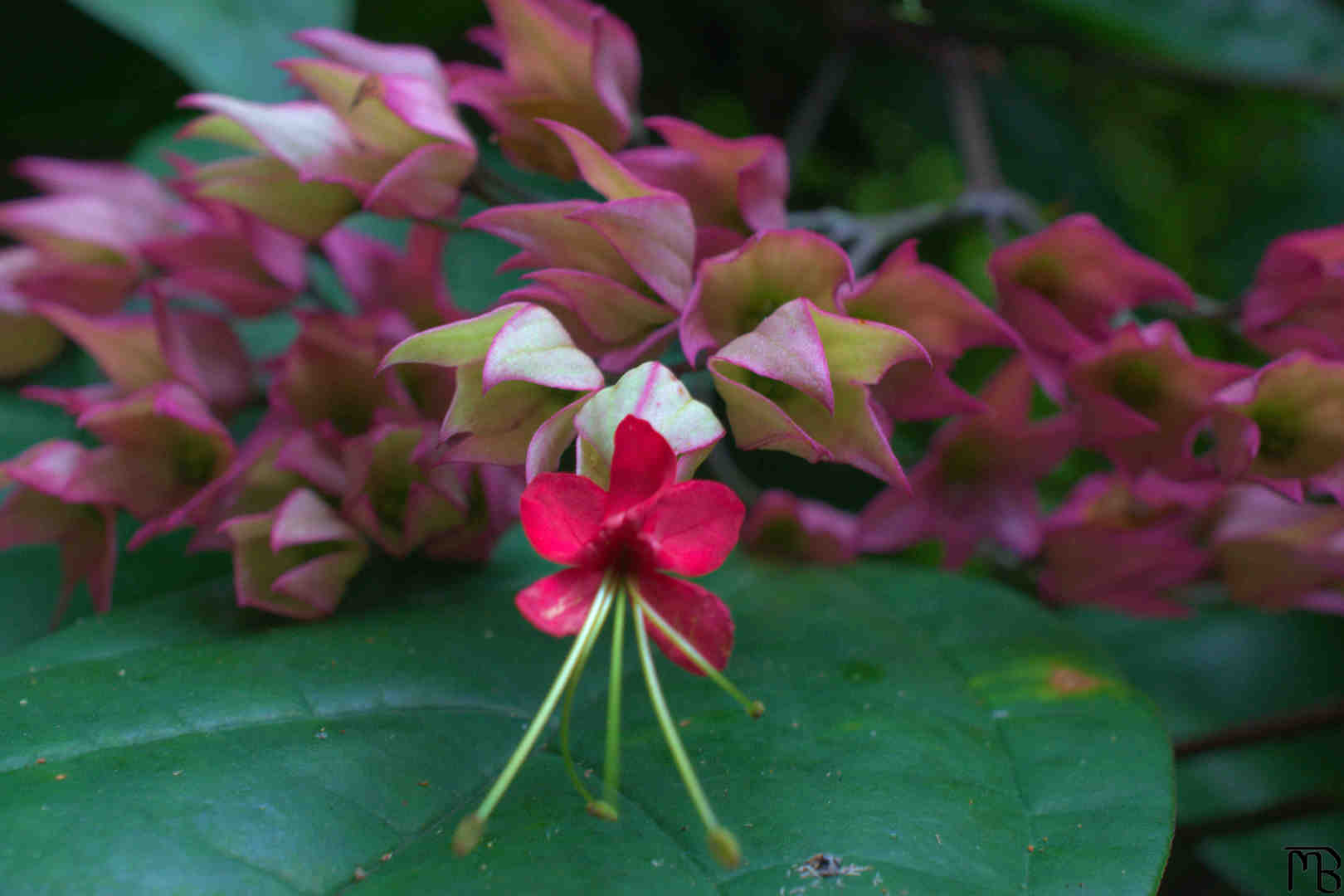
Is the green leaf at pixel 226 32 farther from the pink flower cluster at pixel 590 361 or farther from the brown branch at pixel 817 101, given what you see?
the brown branch at pixel 817 101

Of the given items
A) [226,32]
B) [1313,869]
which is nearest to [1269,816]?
[1313,869]

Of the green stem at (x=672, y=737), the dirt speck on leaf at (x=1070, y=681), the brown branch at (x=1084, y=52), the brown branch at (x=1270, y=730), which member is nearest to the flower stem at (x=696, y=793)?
the green stem at (x=672, y=737)

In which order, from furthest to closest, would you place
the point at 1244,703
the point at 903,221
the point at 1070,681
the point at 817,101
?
the point at 817,101
the point at 1244,703
the point at 903,221
the point at 1070,681

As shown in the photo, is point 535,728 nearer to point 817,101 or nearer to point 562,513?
point 562,513

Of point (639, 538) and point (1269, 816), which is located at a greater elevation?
point (639, 538)

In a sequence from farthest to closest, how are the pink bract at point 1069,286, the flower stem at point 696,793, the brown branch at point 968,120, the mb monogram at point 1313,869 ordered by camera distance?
the brown branch at point 968,120
the mb monogram at point 1313,869
the pink bract at point 1069,286
the flower stem at point 696,793

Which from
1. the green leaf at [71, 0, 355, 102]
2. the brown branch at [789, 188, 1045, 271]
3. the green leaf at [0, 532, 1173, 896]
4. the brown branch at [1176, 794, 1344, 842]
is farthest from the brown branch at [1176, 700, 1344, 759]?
the green leaf at [71, 0, 355, 102]

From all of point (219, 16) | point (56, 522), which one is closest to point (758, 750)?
point (56, 522)
